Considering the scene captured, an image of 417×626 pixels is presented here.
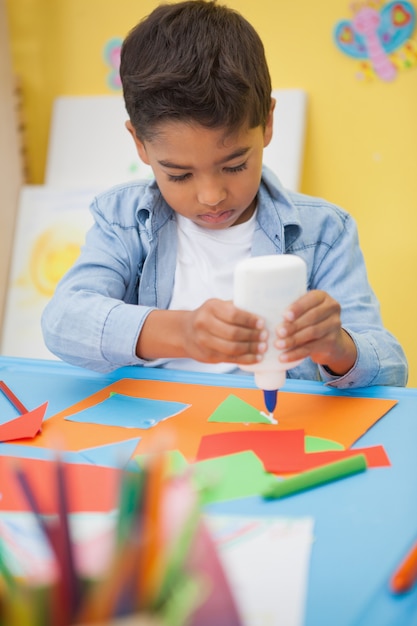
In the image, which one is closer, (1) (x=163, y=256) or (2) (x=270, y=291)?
(2) (x=270, y=291)

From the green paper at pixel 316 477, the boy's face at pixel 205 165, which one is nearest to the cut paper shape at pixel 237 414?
the green paper at pixel 316 477

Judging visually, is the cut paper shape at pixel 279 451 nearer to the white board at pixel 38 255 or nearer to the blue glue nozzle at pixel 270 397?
the blue glue nozzle at pixel 270 397

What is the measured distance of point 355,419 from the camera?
2.23 feet

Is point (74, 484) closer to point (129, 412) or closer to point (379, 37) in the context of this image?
point (129, 412)

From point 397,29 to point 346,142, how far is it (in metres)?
0.29

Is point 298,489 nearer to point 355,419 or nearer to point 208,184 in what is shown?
point 355,419

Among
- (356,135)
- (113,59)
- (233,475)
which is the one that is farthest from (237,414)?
(113,59)

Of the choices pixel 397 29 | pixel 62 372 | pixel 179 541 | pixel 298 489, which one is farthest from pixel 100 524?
pixel 397 29

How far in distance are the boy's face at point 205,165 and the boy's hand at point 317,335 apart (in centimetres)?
21

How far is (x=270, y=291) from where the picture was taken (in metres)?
0.57

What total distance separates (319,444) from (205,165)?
1.12 ft

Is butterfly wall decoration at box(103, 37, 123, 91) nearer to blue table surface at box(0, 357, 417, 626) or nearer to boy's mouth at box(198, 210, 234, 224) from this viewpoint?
boy's mouth at box(198, 210, 234, 224)

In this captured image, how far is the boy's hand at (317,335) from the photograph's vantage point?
0.59 meters

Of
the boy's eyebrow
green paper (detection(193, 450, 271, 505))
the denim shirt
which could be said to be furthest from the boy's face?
green paper (detection(193, 450, 271, 505))
